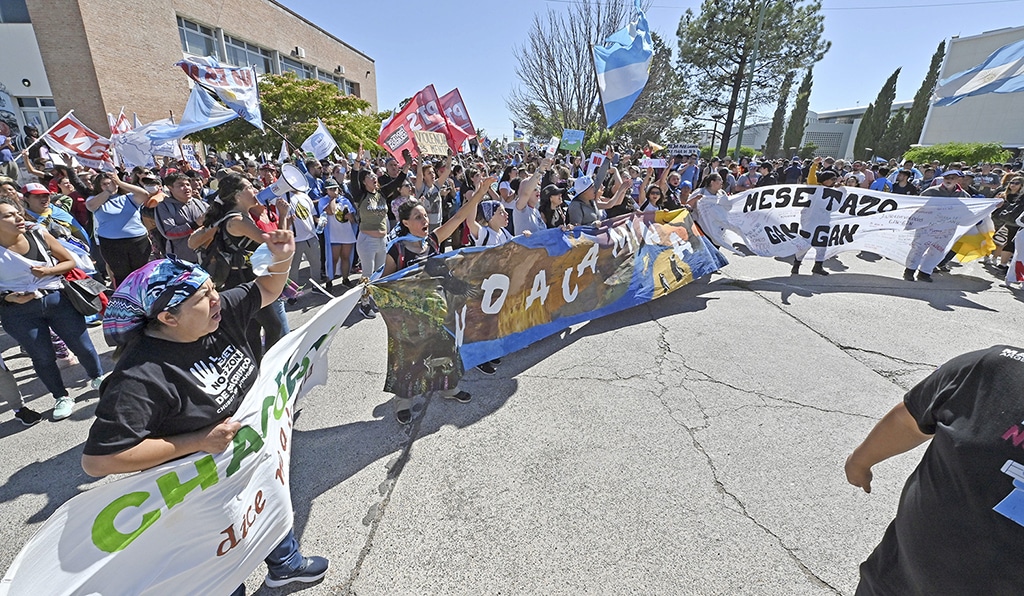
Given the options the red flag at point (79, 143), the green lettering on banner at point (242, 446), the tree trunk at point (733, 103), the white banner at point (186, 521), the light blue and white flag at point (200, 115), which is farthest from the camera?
Result: the tree trunk at point (733, 103)

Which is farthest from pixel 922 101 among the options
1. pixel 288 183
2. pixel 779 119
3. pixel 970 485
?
pixel 970 485

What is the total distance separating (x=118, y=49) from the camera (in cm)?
2058

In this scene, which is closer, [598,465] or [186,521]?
[186,521]

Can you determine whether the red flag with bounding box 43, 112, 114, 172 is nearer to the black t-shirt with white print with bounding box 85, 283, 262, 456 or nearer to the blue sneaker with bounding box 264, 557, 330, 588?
the black t-shirt with white print with bounding box 85, 283, 262, 456

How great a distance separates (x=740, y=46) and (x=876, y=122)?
1592 centimetres

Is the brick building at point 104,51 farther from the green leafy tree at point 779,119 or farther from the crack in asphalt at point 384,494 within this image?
the green leafy tree at point 779,119

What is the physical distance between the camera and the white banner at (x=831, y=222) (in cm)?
718

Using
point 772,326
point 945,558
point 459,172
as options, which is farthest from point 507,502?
point 459,172

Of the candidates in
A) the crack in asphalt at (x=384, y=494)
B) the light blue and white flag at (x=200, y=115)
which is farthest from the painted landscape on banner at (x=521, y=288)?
the light blue and white flag at (x=200, y=115)

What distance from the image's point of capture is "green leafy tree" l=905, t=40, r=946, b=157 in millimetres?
33594

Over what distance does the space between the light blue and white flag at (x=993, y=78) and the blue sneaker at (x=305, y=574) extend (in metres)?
11.4

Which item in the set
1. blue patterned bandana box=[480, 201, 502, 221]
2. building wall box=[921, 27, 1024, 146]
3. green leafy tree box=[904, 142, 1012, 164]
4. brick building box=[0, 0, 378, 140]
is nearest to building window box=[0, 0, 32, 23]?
brick building box=[0, 0, 378, 140]

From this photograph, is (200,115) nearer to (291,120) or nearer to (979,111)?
(291,120)

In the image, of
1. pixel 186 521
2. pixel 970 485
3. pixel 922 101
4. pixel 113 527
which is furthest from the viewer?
pixel 922 101
